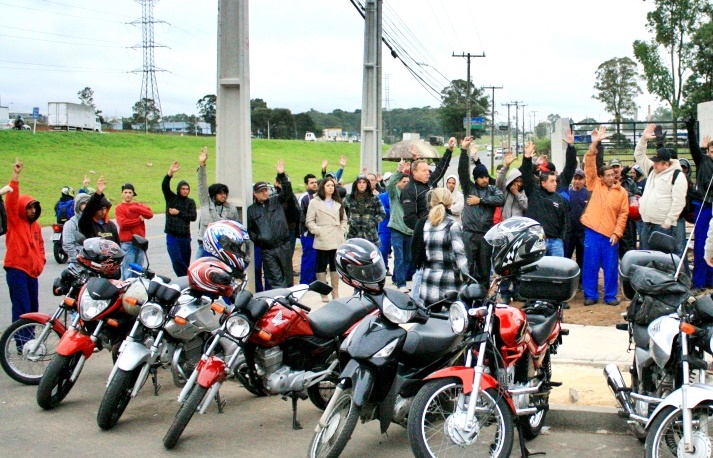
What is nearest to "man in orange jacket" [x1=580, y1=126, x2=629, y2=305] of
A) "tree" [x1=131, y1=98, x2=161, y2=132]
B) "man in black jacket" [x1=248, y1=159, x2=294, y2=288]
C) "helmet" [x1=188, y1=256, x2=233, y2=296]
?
"man in black jacket" [x1=248, y1=159, x2=294, y2=288]

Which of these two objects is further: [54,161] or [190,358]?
[54,161]

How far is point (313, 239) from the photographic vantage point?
12.2 meters

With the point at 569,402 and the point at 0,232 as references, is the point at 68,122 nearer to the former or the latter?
the point at 0,232

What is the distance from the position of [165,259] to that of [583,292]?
9620mm

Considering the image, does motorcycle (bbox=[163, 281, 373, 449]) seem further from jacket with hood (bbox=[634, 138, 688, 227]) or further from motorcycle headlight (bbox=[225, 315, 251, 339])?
jacket with hood (bbox=[634, 138, 688, 227])

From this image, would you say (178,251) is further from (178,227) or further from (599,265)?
(599,265)

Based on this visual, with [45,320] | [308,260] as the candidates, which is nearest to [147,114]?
[308,260]

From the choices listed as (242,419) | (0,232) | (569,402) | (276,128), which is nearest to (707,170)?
(569,402)

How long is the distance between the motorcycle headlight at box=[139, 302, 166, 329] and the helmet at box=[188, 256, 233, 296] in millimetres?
333

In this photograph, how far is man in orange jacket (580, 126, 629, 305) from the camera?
36.5ft

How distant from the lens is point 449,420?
5086mm

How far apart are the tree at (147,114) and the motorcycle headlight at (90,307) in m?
77.5

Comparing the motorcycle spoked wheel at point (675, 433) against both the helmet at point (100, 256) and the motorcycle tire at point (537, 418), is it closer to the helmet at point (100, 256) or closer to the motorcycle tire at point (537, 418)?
the motorcycle tire at point (537, 418)

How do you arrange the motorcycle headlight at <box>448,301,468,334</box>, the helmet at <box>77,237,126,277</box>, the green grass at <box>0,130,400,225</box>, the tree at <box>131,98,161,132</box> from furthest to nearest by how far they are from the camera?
1. the tree at <box>131,98,161,132</box>
2. the green grass at <box>0,130,400,225</box>
3. the helmet at <box>77,237,126,277</box>
4. the motorcycle headlight at <box>448,301,468,334</box>
